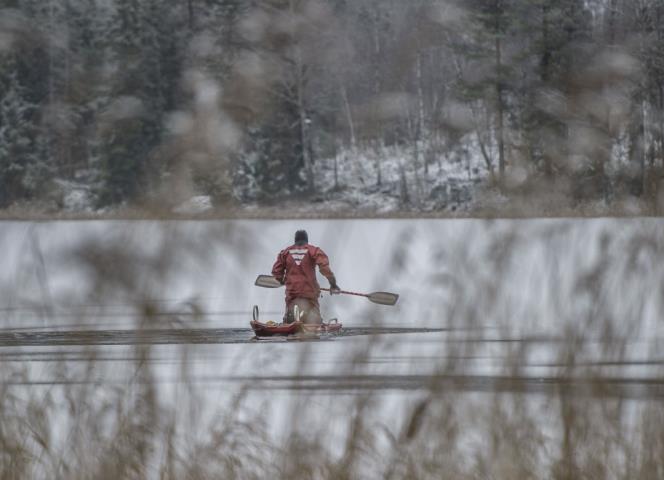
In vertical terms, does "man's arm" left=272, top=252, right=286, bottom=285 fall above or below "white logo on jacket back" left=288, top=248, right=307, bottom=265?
below

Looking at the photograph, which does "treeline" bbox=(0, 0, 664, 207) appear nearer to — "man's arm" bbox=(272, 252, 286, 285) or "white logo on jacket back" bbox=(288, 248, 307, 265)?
"white logo on jacket back" bbox=(288, 248, 307, 265)

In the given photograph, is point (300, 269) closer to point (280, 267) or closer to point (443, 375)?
point (280, 267)

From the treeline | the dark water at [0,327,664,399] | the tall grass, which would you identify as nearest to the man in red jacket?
the treeline

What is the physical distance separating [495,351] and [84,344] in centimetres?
177

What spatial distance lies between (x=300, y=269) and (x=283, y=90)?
9584 millimetres

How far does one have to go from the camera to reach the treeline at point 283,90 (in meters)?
3.47

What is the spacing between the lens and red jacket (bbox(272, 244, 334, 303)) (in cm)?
1372

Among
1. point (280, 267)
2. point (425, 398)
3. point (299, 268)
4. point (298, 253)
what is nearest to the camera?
point (425, 398)

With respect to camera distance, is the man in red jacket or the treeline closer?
the treeline

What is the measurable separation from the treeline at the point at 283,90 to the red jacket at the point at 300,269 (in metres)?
7.98

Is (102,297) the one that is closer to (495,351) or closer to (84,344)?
(84,344)

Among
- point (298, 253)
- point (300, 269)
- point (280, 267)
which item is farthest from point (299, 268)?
point (280, 267)

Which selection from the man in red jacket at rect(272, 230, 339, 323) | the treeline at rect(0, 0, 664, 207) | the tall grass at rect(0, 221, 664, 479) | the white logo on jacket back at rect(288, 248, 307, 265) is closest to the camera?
the treeline at rect(0, 0, 664, 207)

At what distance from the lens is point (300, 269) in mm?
13766
